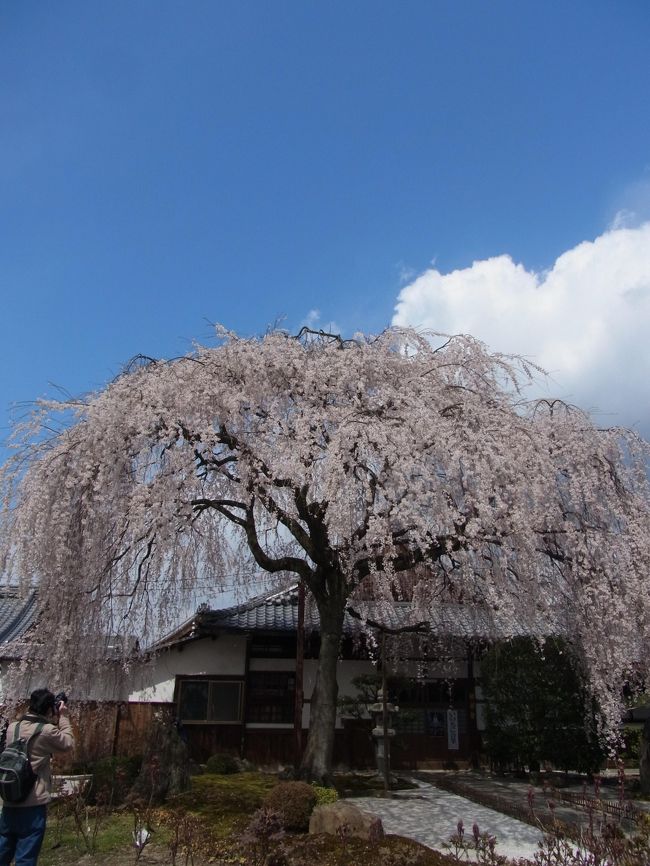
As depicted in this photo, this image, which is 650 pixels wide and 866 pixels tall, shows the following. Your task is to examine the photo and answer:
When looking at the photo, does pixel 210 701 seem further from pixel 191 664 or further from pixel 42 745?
pixel 42 745

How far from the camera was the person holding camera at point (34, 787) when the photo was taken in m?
5.03

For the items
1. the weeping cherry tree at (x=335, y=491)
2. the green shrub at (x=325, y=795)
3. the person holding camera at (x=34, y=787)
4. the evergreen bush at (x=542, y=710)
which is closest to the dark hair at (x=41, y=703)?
the person holding camera at (x=34, y=787)

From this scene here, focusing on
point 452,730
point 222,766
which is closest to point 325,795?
point 222,766

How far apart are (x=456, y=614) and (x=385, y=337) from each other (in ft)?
26.7

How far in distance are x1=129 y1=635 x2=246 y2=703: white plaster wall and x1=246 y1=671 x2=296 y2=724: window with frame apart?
0.48 meters

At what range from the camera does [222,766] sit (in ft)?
43.4

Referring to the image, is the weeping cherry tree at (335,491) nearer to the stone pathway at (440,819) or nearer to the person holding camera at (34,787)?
the stone pathway at (440,819)

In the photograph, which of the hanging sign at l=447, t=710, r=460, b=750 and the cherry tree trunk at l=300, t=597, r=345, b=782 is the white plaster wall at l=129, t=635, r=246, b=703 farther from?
the cherry tree trunk at l=300, t=597, r=345, b=782

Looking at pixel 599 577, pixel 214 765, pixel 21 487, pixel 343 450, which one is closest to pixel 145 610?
pixel 21 487

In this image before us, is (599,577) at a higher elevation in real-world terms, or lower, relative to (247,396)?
lower

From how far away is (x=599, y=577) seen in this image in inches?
372

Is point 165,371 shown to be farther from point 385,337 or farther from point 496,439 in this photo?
point 496,439

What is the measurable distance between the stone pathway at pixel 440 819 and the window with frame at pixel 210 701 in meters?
4.68

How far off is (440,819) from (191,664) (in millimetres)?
7580
